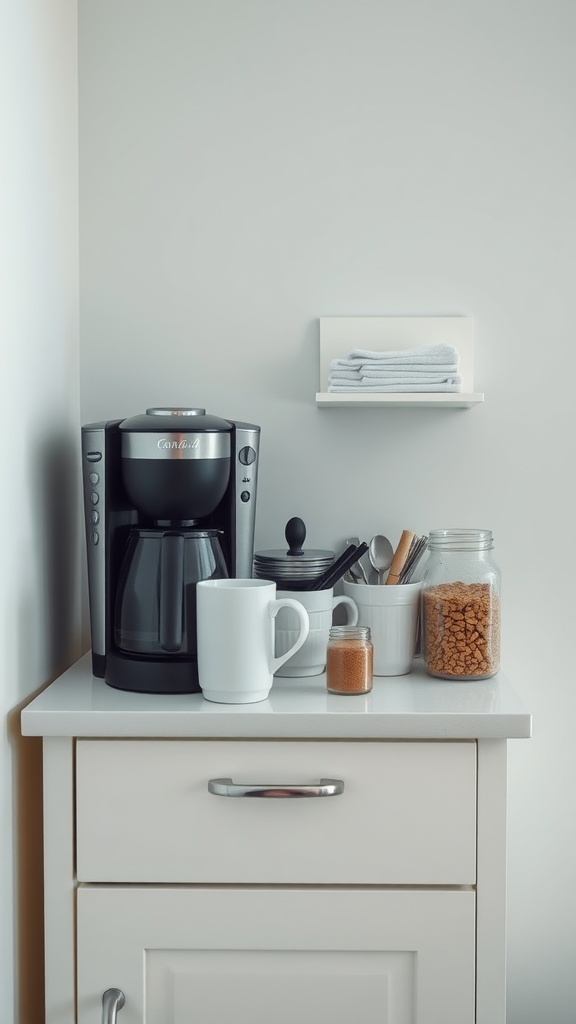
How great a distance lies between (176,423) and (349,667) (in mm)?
423

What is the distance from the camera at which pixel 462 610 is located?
1.46 m

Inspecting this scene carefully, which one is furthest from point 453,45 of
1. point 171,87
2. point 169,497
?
point 169,497

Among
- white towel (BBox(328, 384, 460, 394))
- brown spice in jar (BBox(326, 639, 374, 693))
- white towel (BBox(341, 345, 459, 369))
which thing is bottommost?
brown spice in jar (BBox(326, 639, 374, 693))

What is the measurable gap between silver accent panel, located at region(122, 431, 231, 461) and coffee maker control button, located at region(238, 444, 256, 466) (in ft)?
0.20

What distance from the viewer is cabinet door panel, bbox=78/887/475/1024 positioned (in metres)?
1.28

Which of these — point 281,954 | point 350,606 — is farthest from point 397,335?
point 281,954

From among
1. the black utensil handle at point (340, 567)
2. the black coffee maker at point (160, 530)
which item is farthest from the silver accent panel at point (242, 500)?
the black utensil handle at point (340, 567)

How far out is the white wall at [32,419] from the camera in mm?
1329

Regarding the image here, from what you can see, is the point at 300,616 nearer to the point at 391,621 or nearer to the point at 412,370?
Answer: the point at 391,621

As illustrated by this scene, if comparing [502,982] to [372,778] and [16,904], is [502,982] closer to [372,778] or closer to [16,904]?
[372,778]

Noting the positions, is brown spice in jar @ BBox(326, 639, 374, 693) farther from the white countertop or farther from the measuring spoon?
the measuring spoon

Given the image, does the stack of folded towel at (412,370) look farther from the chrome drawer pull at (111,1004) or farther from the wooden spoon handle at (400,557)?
the chrome drawer pull at (111,1004)

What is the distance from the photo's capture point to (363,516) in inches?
68.6

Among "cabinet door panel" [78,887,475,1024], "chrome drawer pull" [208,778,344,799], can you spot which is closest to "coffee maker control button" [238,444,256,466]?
"chrome drawer pull" [208,778,344,799]
